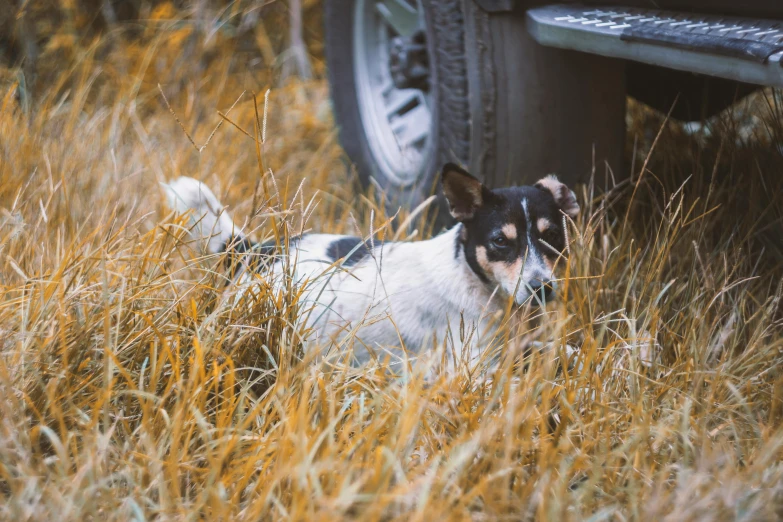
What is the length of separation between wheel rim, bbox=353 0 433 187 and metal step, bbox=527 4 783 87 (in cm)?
118

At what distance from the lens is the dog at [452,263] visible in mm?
2613

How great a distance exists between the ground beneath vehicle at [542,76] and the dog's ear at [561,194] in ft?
0.72

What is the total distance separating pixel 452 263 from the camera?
2.82 metres

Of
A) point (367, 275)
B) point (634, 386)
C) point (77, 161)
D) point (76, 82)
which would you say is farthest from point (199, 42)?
point (634, 386)

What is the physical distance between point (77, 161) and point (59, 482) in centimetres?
211

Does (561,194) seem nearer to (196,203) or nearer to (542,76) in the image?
(542,76)

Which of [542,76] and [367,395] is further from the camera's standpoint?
[542,76]

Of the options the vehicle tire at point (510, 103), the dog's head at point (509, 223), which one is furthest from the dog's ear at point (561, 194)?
the vehicle tire at point (510, 103)

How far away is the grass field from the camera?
1.59 m

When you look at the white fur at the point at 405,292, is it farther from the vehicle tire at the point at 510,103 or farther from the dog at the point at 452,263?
the vehicle tire at the point at 510,103

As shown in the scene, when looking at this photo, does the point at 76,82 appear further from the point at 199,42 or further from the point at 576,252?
the point at 576,252

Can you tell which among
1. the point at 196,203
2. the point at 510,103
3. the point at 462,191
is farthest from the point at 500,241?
the point at 196,203

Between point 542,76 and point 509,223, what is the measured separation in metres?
0.58

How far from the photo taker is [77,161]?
3406 millimetres
